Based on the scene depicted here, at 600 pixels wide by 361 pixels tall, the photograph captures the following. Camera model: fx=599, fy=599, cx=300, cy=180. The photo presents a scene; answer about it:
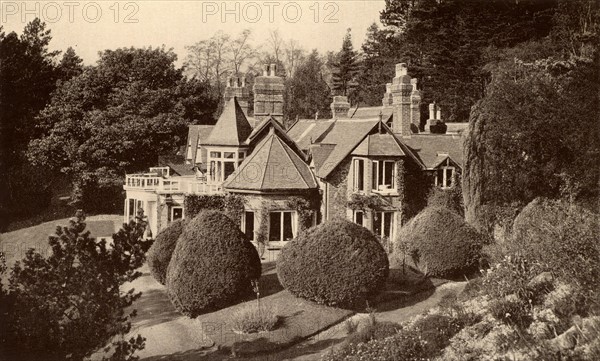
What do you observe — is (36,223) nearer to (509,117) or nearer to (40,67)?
(40,67)

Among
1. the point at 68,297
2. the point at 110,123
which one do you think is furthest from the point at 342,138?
the point at 68,297

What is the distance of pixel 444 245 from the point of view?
76.4ft

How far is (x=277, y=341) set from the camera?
18.5 m

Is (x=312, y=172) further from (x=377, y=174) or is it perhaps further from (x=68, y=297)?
(x=68, y=297)

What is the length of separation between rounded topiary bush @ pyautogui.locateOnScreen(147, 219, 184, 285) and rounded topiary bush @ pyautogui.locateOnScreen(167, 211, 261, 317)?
9.16 feet

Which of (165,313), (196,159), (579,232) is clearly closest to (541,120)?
(579,232)

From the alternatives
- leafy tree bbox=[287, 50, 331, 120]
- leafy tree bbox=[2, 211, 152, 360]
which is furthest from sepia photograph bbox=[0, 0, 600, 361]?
leafy tree bbox=[287, 50, 331, 120]

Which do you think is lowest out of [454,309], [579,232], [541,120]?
[454,309]

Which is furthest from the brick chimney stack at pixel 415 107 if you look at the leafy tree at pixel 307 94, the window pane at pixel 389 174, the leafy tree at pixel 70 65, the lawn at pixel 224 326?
the leafy tree at pixel 70 65

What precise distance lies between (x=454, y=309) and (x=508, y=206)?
1332cm

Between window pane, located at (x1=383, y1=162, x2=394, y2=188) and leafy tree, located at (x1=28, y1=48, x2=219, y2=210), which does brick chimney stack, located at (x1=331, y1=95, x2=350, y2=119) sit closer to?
window pane, located at (x1=383, y1=162, x2=394, y2=188)

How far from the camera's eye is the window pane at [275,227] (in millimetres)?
29797

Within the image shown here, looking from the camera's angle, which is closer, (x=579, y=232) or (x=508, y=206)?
(x=579, y=232)

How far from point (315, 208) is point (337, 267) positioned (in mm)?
10070
